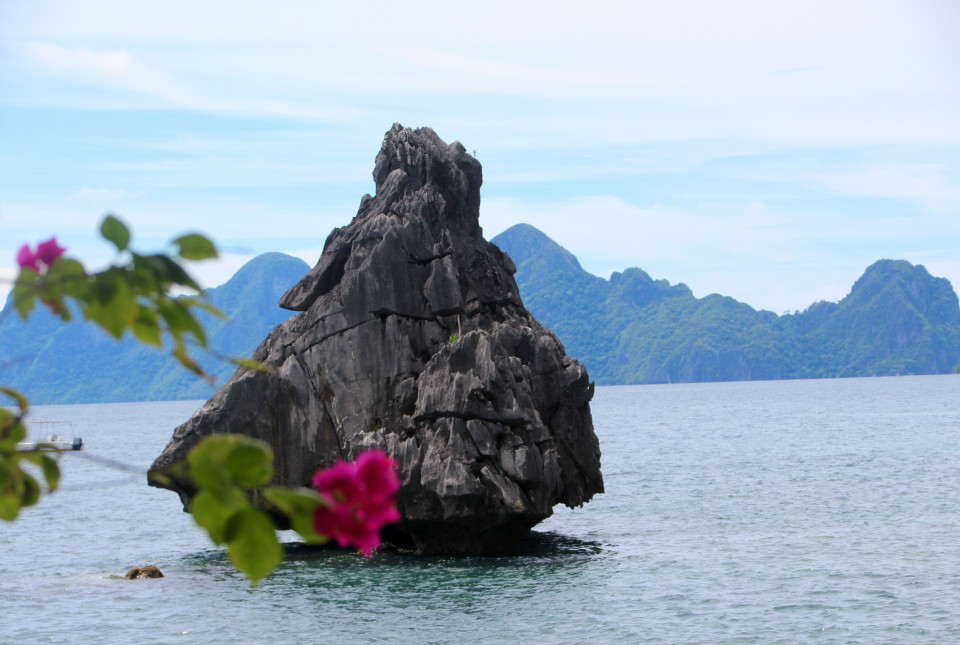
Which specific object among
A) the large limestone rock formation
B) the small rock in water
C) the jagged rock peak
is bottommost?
the small rock in water

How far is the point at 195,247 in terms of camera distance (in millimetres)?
2889

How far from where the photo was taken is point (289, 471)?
1526 inches

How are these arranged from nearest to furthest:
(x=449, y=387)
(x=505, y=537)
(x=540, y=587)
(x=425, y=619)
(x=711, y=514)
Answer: (x=425, y=619), (x=540, y=587), (x=449, y=387), (x=505, y=537), (x=711, y=514)

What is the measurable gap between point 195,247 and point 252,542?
0.81m

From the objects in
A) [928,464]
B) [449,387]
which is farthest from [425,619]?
[928,464]

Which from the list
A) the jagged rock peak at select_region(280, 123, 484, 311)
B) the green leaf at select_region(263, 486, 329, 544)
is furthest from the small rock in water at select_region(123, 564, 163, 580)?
the green leaf at select_region(263, 486, 329, 544)

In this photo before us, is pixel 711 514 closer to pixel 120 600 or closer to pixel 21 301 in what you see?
pixel 120 600

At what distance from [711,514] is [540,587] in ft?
73.1

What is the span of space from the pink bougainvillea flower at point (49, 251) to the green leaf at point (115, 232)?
0.20m

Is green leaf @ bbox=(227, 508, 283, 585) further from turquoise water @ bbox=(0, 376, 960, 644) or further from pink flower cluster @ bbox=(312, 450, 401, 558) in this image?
turquoise water @ bbox=(0, 376, 960, 644)

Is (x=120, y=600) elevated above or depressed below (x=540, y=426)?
below

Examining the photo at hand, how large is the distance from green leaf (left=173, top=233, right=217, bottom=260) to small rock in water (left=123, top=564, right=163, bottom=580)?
38.4 metres

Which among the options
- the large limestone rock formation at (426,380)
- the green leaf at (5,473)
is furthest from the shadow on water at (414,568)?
the green leaf at (5,473)

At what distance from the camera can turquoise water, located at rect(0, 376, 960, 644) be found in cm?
2952
